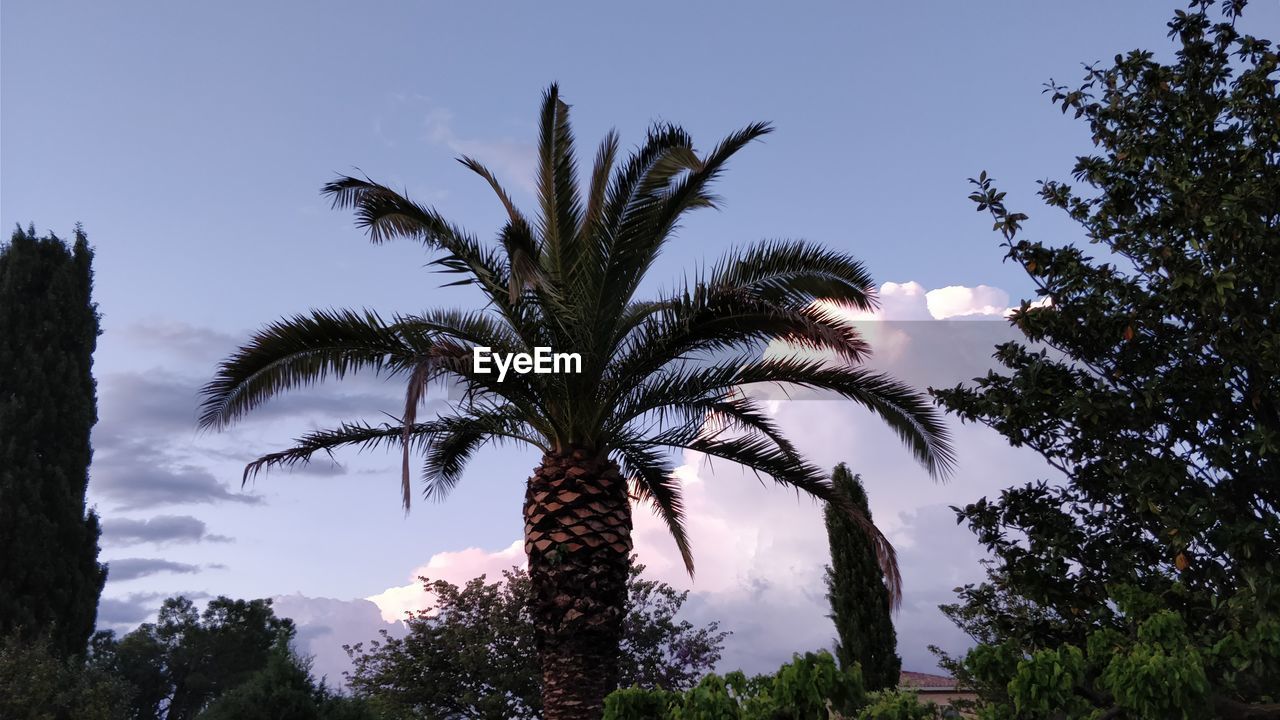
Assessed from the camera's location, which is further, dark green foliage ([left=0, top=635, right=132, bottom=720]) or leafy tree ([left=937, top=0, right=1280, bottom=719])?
dark green foliage ([left=0, top=635, right=132, bottom=720])

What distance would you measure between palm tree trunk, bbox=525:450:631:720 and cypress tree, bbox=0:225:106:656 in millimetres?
17347

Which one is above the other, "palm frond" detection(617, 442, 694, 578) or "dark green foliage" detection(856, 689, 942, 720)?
"palm frond" detection(617, 442, 694, 578)

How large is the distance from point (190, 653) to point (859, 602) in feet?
107

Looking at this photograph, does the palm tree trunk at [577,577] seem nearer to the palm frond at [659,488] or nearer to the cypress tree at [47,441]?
the palm frond at [659,488]

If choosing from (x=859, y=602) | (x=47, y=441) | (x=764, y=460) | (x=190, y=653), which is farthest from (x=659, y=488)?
(x=190, y=653)

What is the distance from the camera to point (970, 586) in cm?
1133

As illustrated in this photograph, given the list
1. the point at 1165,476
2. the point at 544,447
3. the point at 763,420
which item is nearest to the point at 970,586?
the point at 1165,476

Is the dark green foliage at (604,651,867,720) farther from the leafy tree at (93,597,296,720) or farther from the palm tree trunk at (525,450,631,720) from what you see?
the leafy tree at (93,597,296,720)

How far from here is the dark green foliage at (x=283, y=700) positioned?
1580 cm

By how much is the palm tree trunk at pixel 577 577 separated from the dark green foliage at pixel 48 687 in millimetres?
14590

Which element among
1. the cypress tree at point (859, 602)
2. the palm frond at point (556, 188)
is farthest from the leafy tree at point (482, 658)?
the palm frond at point (556, 188)

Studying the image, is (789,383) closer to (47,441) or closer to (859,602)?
(859,602)

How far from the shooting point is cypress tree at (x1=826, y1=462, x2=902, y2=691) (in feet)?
75.0

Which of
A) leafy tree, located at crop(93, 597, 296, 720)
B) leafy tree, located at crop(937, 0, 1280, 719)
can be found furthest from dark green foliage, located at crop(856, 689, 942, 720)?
leafy tree, located at crop(93, 597, 296, 720)
